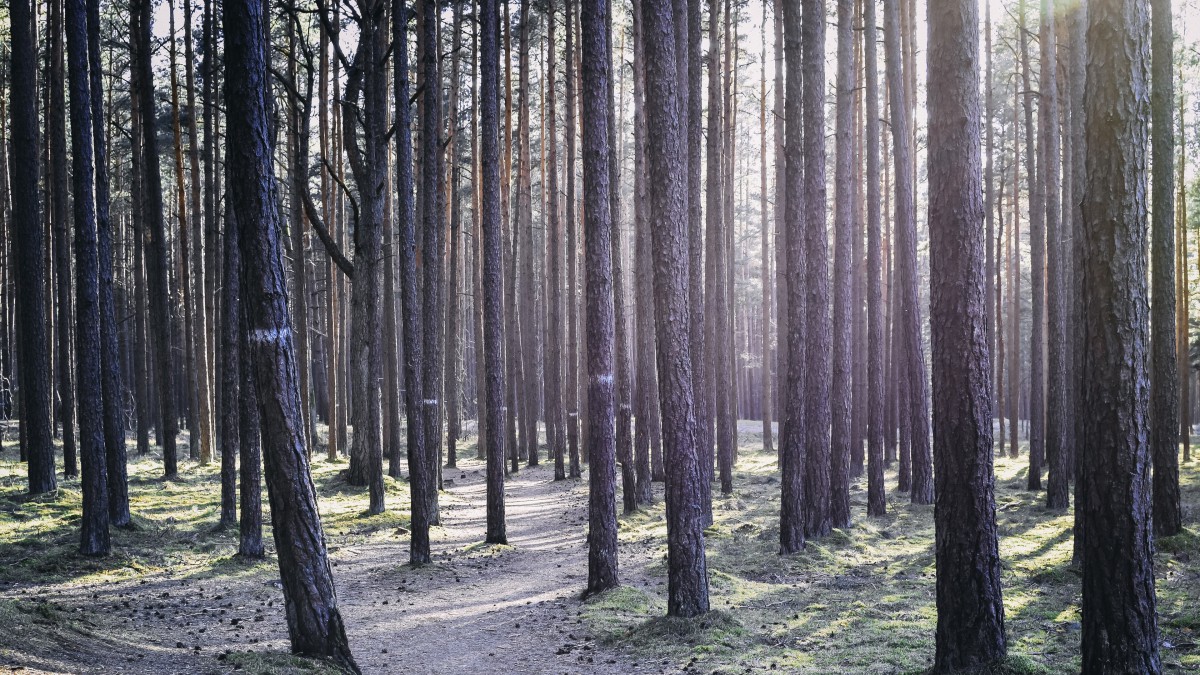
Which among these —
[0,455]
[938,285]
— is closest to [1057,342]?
[938,285]

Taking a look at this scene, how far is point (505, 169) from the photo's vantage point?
25.3 m

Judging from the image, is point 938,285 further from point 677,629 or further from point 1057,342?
point 1057,342

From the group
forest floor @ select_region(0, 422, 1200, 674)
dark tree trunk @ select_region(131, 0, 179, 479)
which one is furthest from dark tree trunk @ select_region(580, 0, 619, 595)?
dark tree trunk @ select_region(131, 0, 179, 479)

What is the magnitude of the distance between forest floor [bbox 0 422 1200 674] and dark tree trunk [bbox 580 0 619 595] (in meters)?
0.68

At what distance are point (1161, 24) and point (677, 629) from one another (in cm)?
993

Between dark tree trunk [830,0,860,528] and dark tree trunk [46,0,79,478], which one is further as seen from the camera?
dark tree trunk [46,0,79,478]

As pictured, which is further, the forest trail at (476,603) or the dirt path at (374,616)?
the forest trail at (476,603)

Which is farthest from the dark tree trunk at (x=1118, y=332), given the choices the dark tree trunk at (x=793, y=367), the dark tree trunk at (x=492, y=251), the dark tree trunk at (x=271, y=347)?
the dark tree trunk at (x=492, y=251)

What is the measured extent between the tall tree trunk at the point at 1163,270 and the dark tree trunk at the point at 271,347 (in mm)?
10389

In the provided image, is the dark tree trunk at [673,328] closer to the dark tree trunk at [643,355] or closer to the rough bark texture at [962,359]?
the rough bark texture at [962,359]

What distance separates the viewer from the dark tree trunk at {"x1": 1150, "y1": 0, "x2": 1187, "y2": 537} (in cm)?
1109

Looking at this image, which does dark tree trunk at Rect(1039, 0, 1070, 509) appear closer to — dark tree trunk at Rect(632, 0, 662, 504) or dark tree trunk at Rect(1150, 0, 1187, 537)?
dark tree trunk at Rect(1150, 0, 1187, 537)

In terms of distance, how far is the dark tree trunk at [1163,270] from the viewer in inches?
437

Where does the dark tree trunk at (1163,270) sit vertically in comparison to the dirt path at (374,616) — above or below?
above
